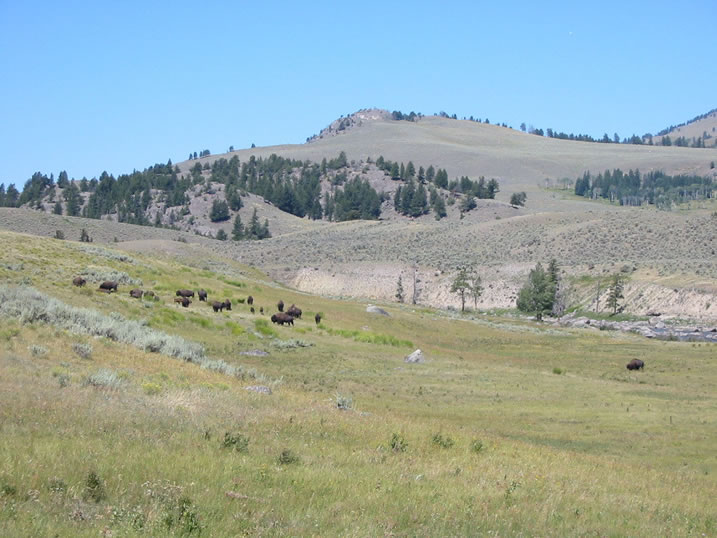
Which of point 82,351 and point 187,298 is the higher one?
point 82,351

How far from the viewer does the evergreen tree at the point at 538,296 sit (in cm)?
8450

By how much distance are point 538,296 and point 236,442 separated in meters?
77.1

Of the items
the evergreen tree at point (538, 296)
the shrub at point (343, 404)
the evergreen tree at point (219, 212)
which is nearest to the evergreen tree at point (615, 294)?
the evergreen tree at point (538, 296)

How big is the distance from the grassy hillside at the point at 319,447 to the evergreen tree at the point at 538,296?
50.5 metres

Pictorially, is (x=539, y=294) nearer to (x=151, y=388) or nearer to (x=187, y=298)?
(x=187, y=298)

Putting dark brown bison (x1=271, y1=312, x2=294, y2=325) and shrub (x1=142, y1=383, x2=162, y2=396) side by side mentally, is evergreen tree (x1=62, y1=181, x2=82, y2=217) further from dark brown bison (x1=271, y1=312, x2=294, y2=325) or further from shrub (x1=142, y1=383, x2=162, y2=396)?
shrub (x1=142, y1=383, x2=162, y2=396)

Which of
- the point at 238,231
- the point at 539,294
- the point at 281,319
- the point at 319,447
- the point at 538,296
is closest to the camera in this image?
the point at 319,447

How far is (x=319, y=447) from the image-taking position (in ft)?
41.5

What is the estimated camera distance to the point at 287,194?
198 metres

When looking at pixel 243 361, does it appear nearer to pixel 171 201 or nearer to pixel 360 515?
pixel 360 515

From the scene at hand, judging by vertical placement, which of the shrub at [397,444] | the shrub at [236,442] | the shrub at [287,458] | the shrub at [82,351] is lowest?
the shrub at [397,444]

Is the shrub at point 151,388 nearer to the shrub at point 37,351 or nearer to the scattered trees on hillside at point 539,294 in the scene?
the shrub at point 37,351

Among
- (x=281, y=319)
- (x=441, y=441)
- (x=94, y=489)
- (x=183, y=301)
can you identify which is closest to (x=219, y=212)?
(x=183, y=301)

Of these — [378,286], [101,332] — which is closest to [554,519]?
[101,332]
